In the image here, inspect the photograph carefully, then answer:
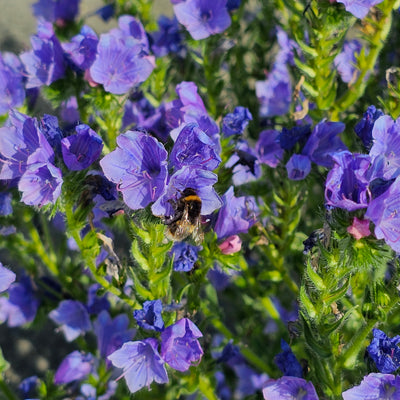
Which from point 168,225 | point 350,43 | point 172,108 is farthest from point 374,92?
point 168,225

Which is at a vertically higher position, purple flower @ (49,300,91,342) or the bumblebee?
the bumblebee

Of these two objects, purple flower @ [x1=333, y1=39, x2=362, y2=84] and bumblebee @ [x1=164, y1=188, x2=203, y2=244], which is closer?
bumblebee @ [x1=164, y1=188, x2=203, y2=244]

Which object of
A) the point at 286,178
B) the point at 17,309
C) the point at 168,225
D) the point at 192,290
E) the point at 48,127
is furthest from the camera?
the point at 17,309

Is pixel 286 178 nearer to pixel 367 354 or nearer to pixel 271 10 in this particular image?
pixel 367 354

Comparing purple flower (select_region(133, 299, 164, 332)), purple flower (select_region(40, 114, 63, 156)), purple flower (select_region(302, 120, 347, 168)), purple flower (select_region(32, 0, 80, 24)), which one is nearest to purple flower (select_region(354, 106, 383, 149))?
purple flower (select_region(302, 120, 347, 168))

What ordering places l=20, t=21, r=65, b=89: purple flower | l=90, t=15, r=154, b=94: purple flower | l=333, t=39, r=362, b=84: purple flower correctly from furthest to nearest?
l=333, t=39, r=362, b=84: purple flower → l=20, t=21, r=65, b=89: purple flower → l=90, t=15, r=154, b=94: purple flower

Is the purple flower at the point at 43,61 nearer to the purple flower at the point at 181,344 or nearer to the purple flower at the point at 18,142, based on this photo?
the purple flower at the point at 18,142

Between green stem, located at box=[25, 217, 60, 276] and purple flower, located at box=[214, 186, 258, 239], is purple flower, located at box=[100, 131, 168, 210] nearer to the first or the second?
purple flower, located at box=[214, 186, 258, 239]
